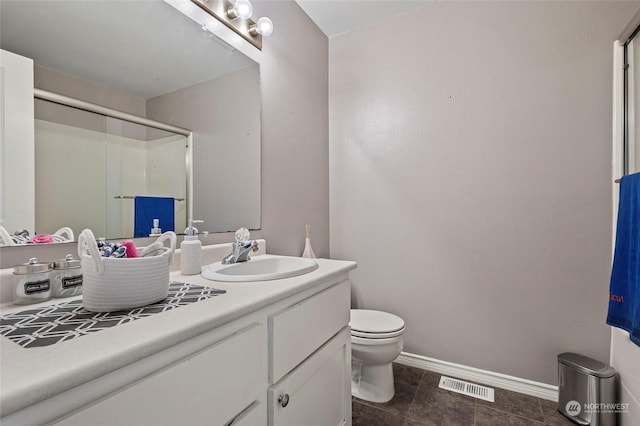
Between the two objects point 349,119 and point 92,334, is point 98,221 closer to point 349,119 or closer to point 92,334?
point 92,334

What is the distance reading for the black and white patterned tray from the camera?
52 centimetres

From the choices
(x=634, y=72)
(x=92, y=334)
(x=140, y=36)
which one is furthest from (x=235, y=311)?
(x=634, y=72)

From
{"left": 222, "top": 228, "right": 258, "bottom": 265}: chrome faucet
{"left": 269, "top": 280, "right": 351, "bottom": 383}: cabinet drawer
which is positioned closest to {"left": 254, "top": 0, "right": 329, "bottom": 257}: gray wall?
{"left": 222, "top": 228, "right": 258, "bottom": 265}: chrome faucet

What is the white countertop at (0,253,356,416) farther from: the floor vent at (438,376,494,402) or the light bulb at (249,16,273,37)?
the floor vent at (438,376,494,402)

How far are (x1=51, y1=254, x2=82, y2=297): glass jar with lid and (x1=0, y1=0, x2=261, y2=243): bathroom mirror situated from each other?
15 centimetres

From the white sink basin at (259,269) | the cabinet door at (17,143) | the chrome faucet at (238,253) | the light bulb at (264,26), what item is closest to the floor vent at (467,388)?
the white sink basin at (259,269)

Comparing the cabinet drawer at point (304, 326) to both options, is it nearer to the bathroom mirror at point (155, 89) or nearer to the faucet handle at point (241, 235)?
the faucet handle at point (241, 235)

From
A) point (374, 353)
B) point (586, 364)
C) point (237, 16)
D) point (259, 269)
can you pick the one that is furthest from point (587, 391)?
point (237, 16)

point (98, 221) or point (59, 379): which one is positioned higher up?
point (98, 221)

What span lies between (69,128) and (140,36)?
0.45 metres

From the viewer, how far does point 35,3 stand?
0.84m

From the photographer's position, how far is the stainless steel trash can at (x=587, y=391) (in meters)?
1.36

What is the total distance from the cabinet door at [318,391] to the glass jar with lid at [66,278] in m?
0.61

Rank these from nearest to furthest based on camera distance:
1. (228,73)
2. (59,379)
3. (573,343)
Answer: (59,379) < (228,73) < (573,343)
